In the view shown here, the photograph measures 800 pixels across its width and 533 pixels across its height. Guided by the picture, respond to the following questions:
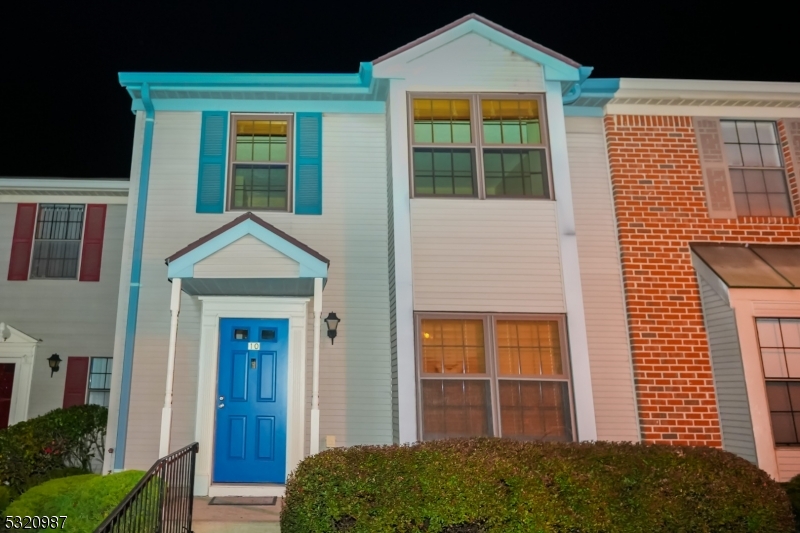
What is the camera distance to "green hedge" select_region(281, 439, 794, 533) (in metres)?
3.97

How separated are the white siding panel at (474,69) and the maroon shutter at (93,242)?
6.95 meters

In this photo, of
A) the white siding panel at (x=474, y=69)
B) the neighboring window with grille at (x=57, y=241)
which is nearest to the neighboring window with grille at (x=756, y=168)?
the white siding panel at (x=474, y=69)

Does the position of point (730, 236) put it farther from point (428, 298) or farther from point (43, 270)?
point (43, 270)

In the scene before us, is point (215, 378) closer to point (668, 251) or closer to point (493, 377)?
point (493, 377)

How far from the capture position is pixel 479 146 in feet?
23.9

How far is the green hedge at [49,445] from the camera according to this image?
643 cm

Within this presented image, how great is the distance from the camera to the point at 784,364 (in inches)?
273

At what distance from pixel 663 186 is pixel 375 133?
4.29 meters

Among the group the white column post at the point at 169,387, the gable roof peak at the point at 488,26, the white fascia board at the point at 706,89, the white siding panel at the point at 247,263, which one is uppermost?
the gable roof peak at the point at 488,26

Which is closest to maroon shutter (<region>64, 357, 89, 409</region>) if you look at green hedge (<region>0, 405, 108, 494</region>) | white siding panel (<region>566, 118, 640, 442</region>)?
green hedge (<region>0, 405, 108, 494</region>)

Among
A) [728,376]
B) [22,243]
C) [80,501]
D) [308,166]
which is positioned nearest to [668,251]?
[728,376]

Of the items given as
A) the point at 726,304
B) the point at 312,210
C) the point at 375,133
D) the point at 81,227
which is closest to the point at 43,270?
the point at 81,227

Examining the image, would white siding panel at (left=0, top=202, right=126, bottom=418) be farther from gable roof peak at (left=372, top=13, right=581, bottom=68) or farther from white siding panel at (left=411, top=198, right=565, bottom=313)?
gable roof peak at (left=372, top=13, right=581, bottom=68)

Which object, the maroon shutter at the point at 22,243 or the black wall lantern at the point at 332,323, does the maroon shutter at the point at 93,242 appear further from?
the black wall lantern at the point at 332,323
